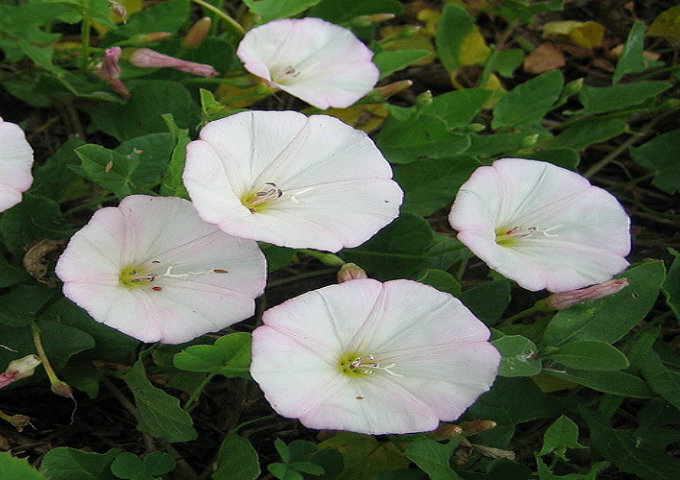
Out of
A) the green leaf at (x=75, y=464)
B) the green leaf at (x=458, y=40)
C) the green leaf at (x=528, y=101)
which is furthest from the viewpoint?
the green leaf at (x=458, y=40)

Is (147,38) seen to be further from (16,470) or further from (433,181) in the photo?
(16,470)

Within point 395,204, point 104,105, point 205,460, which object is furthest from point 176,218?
point 104,105

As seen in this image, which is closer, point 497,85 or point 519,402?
point 519,402

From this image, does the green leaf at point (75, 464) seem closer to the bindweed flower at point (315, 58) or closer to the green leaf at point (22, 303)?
the green leaf at point (22, 303)

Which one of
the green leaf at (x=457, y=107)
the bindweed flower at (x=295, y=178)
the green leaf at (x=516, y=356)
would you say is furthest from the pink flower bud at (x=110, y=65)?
the green leaf at (x=516, y=356)

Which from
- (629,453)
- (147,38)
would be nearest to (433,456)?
(629,453)

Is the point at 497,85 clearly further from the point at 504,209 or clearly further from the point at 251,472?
the point at 251,472

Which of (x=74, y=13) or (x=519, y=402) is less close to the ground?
(x=74, y=13)
